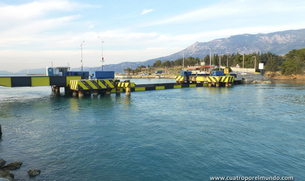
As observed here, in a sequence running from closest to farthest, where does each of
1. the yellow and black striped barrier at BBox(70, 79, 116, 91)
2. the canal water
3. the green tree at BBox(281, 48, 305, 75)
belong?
the canal water, the yellow and black striped barrier at BBox(70, 79, 116, 91), the green tree at BBox(281, 48, 305, 75)

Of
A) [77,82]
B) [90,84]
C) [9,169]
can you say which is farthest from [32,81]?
[9,169]

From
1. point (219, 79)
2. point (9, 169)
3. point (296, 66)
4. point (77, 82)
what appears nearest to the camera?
point (9, 169)

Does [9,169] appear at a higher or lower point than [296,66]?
lower

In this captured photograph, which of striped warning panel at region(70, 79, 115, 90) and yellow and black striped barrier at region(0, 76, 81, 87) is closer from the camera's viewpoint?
yellow and black striped barrier at region(0, 76, 81, 87)

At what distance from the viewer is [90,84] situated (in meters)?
35.5

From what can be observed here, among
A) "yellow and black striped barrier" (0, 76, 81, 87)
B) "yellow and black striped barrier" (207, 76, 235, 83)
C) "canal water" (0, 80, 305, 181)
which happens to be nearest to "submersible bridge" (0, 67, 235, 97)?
"yellow and black striped barrier" (0, 76, 81, 87)

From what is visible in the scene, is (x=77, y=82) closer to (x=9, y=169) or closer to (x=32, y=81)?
(x=32, y=81)

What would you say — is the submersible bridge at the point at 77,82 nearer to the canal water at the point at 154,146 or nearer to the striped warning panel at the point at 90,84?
the striped warning panel at the point at 90,84

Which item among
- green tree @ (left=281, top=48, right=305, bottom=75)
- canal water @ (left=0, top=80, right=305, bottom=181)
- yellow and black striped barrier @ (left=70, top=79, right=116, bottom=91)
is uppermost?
green tree @ (left=281, top=48, right=305, bottom=75)

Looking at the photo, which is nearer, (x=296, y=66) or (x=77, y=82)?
(x=77, y=82)

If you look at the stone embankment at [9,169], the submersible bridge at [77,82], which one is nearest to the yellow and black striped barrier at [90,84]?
the submersible bridge at [77,82]

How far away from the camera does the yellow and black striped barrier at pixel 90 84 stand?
114 ft

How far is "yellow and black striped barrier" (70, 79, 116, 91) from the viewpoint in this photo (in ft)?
114

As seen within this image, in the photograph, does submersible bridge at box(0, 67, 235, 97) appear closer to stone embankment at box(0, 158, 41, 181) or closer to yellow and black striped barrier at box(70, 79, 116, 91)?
yellow and black striped barrier at box(70, 79, 116, 91)
